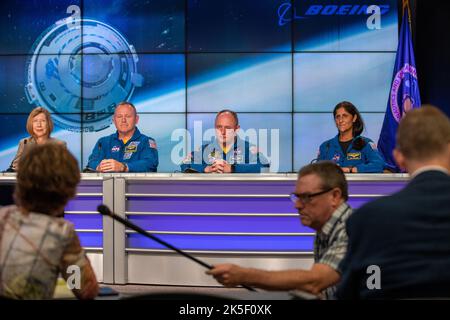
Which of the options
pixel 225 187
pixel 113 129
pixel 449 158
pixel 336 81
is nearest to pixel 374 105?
pixel 336 81

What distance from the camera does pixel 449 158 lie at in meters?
1.63

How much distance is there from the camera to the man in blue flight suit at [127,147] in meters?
5.46

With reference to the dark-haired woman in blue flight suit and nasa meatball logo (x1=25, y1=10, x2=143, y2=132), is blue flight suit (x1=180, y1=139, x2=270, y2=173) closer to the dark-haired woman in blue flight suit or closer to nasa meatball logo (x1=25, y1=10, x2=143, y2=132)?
the dark-haired woman in blue flight suit

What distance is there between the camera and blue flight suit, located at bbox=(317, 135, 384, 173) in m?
5.08

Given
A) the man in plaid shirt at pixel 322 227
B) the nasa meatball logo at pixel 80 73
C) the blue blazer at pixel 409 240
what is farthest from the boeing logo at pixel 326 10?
the blue blazer at pixel 409 240

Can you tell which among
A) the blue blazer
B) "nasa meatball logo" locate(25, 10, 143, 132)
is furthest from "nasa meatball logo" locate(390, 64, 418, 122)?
the blue blazer

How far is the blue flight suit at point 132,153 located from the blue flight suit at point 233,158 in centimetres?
29

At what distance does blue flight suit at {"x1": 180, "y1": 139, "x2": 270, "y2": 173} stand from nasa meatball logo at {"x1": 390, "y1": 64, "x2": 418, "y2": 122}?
2.69 metres

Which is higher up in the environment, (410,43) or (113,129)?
(410,43)

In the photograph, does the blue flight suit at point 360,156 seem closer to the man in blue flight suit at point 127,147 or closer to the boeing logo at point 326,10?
the man in blue flight suit at point 127,147

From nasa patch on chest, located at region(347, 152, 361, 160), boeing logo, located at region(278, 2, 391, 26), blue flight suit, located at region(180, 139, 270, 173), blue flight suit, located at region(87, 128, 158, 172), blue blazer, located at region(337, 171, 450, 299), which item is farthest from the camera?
boeing logo, located at region(278, 2, 391, 26)

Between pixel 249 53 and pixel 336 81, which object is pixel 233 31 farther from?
pixel 336 81

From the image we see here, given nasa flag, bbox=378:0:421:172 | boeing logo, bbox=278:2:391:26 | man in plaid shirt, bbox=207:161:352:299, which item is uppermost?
boeing logo, bbox=278:2:391:26

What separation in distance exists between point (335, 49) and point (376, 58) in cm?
48
